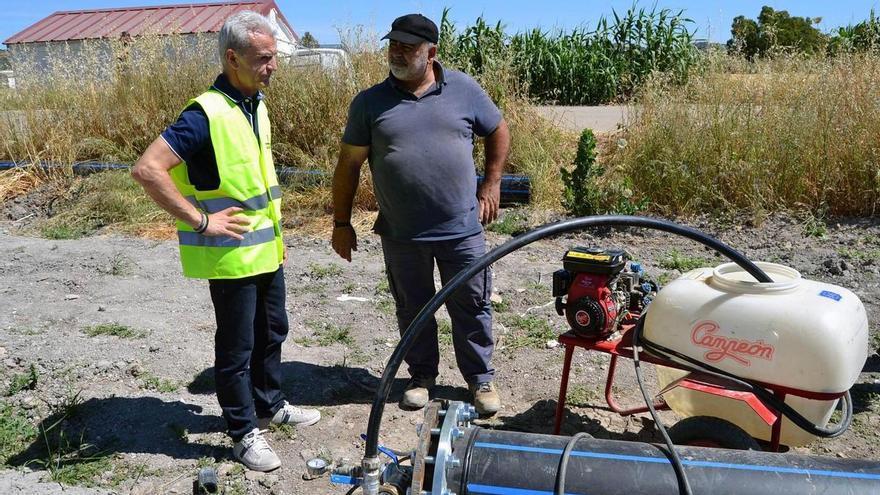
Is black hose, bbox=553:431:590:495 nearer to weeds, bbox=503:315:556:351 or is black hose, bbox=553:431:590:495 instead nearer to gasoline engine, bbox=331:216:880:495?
gasoline engine, bbox=331:216:880:495

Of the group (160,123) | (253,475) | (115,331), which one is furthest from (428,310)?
(160,123)

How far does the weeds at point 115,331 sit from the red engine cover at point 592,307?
2909 millimetres

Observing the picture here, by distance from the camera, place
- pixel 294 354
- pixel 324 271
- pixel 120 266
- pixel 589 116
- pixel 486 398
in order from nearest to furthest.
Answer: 1. pixel 486 398
2. pixel 294 354
3. pixel 324 271
4. pixel 120 266
5. pixel 589 116

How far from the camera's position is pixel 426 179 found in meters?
3.56

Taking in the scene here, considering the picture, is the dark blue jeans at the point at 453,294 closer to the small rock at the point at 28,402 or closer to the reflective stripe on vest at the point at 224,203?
the reflective stripe on vest at the point at 224,203

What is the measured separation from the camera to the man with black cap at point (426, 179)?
354 centimetres

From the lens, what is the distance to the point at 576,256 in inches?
126

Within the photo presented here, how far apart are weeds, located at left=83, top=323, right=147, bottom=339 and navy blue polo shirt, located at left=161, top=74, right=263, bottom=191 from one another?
6.73 feet

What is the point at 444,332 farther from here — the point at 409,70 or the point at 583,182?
the point at 583,182

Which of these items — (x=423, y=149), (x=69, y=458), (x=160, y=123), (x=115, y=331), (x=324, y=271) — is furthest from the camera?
(x=160, y=123)

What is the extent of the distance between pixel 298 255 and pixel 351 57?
339 centimetres

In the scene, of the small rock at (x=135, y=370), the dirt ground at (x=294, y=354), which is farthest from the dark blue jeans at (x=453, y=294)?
the small rock at (x=135, y=370)

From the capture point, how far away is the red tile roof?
2955cm

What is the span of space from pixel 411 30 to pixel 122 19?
107 ft
